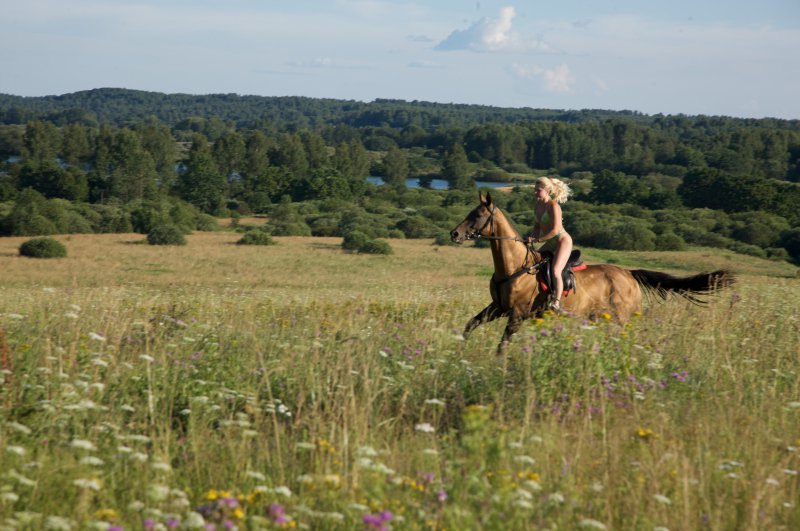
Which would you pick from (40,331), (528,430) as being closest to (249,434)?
(528,430)

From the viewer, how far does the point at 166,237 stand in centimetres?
6144

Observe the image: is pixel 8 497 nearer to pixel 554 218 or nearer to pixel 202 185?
pixel 554 218

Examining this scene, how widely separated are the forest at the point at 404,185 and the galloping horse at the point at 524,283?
54716 millimetres

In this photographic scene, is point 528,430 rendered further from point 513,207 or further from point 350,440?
point 513,207

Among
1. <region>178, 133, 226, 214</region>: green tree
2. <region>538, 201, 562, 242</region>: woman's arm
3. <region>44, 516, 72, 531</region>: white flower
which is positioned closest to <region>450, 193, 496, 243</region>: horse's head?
<region>538, 201, 562, 242</region>: woman's arm

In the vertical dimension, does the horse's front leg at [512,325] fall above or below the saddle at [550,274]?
below

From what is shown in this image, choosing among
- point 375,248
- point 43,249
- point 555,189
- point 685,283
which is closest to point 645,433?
point 555,189

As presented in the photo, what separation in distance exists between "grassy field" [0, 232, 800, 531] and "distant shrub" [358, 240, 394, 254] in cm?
4762

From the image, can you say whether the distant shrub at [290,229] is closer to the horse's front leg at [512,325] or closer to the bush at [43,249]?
the bush at [43,249]

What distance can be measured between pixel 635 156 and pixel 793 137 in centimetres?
2607

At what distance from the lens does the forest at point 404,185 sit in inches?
2990

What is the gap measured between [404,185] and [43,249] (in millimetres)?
79829

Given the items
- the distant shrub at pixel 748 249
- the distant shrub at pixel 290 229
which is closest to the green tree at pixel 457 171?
the distant shrub at pixel 290 229

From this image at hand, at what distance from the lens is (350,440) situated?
4680 millimetres
